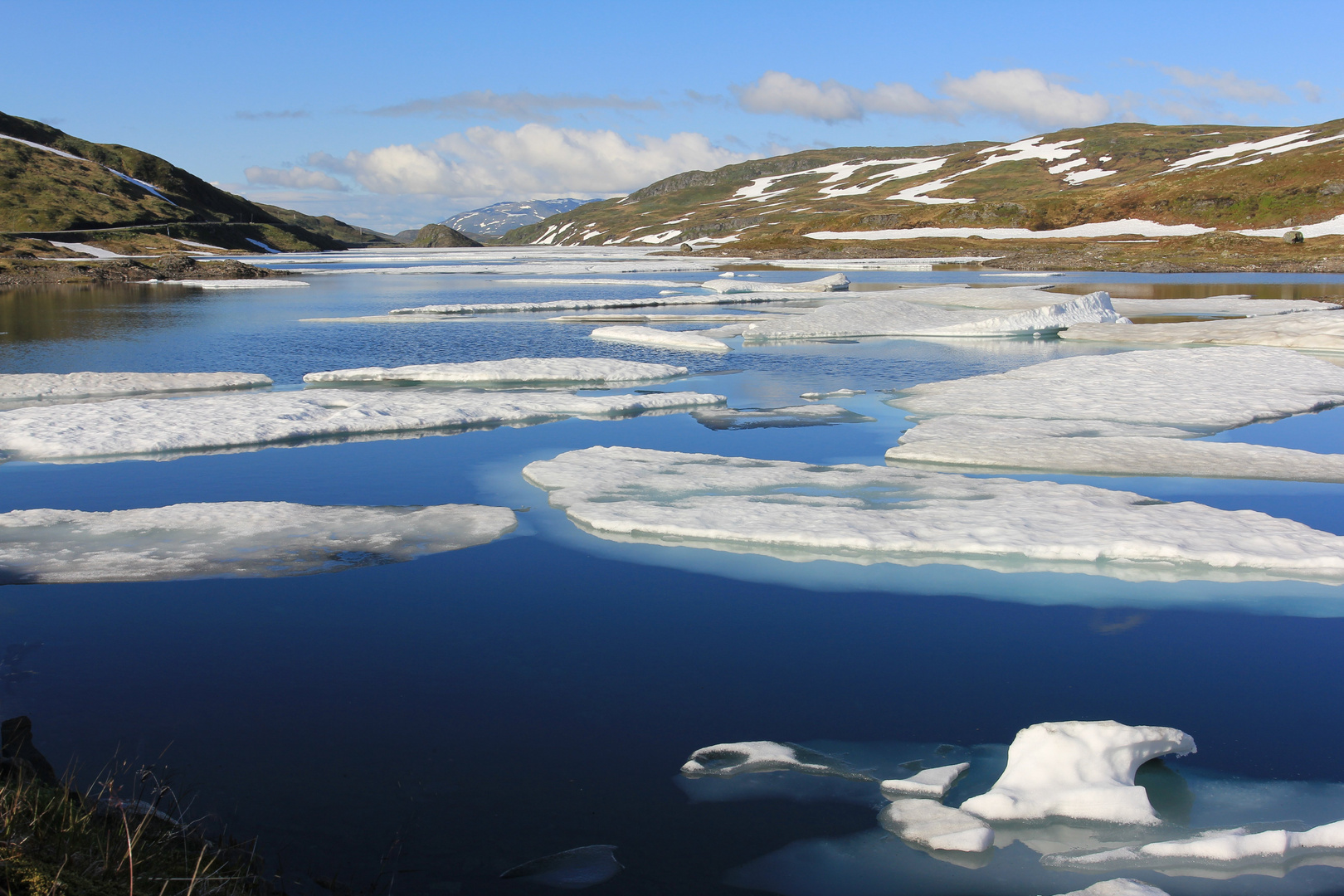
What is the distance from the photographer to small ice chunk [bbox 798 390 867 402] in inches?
502

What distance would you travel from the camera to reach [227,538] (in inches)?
259

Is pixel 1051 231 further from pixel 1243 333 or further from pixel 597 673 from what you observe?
pixel 597 673

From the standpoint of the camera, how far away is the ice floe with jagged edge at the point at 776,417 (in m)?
10.9

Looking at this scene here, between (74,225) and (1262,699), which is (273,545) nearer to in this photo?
(1262,699)

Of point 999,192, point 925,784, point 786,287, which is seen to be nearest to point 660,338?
point 925,784

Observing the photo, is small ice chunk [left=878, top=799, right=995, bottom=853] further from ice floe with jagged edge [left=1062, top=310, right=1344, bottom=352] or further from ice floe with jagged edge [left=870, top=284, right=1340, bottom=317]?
ice floe with jagged edge [left=870, top=284, right=1340, bottom=317]

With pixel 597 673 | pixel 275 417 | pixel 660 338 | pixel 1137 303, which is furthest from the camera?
pixel 1137 303

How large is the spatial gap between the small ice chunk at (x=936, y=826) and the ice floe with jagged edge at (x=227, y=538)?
12.6 ft

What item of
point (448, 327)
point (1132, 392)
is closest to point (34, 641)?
point (1132, 392)

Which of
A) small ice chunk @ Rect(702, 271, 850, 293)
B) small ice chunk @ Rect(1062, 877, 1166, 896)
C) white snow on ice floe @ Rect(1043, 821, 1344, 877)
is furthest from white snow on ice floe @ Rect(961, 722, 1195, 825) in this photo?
small ice chunk @ Rect(702, 271, 850, 293)

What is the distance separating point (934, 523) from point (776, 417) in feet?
15.1

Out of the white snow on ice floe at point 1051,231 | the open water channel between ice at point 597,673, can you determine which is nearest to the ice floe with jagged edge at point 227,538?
the open water channel between ice at point 597,673

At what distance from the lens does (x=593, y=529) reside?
23.0 ft

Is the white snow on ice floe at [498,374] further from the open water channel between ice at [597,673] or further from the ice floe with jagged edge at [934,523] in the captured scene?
the ice floe with jagged edge at [934,523]
